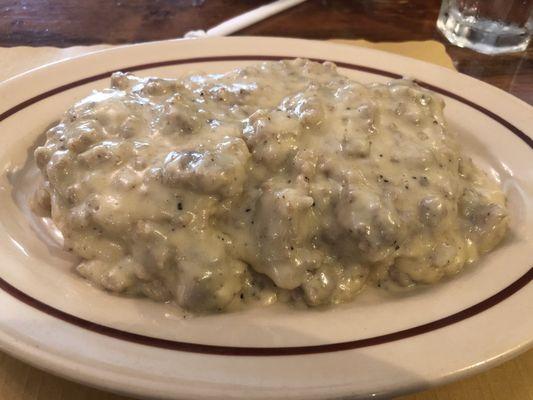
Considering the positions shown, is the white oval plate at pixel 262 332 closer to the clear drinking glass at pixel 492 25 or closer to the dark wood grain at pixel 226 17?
the dark wood grain at pixel 226 17

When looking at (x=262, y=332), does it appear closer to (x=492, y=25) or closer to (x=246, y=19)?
(x=246, y=19)

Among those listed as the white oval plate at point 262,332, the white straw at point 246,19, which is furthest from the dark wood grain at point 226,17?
the white oval plate at point 262,332

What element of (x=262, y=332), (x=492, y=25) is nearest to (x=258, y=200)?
(x=262, y=332)

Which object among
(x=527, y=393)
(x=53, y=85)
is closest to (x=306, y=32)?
(x=53, y=85)

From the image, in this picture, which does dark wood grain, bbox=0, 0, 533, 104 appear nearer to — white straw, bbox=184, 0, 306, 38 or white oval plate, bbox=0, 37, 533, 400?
white straw, bbox=184, 0, 306, 38

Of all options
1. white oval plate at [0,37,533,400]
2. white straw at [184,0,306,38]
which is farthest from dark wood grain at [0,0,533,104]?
white oval plate at [0,37,533,400]

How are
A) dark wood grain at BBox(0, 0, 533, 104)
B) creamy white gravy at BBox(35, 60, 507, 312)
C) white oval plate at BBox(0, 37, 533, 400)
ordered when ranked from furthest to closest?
dark wood grain at BBox(0, 0, 533, 104) → creamy white gravy at BBox(35, 60, 507, 312) → white oval plate at BBox(0, 37, 533, 400)
